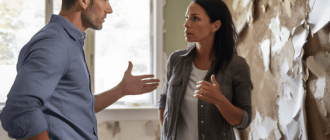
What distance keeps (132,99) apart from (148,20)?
32.1 inches

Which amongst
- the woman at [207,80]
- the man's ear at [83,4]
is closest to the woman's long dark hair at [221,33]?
the woman at [207,80]

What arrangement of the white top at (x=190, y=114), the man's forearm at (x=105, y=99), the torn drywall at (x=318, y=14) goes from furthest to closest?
the white top at (x=190, y=114)
the man's forearm at (x=105, y=99)
the torn drywall at (x=318, y=14)

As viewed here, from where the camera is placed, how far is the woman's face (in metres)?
1.16

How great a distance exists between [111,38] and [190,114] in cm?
150

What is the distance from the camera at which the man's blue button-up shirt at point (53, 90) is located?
532 mm

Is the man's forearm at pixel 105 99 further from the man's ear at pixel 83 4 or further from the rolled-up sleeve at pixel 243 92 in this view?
the rolled-up sleeve at pixel 243 92

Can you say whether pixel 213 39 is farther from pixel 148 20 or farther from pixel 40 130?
pixel 148 20

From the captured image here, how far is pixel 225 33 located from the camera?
3.92ft

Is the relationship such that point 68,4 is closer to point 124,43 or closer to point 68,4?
point 68,4

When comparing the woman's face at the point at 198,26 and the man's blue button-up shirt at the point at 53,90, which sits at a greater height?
the woman's face at the point at 198,26

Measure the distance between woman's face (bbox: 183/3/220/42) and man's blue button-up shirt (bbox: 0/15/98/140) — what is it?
0.56m

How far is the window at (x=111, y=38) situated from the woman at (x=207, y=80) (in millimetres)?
1075

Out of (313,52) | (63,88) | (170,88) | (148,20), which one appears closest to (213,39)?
(170,88)

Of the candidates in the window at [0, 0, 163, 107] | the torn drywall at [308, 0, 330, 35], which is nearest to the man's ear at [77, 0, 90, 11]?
the torn drywall at [308, 0, 330, 35]
